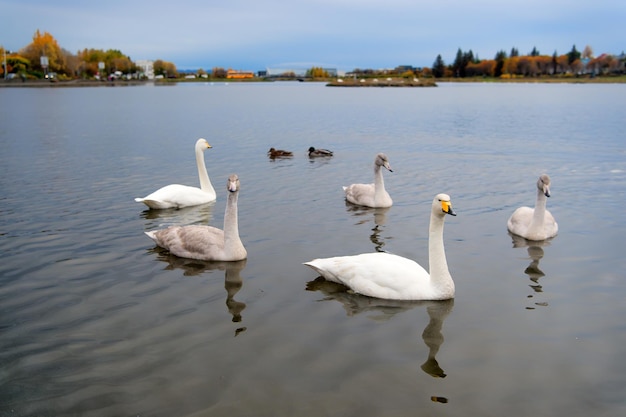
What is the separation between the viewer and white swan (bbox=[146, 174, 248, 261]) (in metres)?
10.1

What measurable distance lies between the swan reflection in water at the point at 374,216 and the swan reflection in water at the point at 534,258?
2595mm

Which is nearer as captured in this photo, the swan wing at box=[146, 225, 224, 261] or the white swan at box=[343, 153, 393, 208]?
the swan wing at box=[146, 225, 224, 261]

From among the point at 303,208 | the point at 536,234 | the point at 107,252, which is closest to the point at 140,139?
the point at 303,208

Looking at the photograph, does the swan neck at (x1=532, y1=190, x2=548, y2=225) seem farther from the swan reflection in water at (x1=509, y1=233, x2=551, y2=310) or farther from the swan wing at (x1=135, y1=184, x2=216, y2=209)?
the swan wing at (x1=135, y1=184, x2=216, y2=209)

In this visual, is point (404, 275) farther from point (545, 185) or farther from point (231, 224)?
point (545, 185)

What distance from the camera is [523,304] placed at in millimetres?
8297

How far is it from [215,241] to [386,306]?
348cm

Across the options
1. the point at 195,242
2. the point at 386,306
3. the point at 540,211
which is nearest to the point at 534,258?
the point at 540,211

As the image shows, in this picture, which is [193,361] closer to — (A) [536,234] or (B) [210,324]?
(B) [210,324]

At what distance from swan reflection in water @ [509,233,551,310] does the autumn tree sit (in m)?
195

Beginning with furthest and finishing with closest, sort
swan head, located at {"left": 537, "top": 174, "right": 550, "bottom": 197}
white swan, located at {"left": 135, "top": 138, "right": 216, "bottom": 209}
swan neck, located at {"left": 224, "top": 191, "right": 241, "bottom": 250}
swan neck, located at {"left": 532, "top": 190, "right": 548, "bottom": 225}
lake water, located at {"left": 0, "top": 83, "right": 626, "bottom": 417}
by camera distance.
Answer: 1. white swan, located at {"left": 135, "top": 138, "right": 216, "bottom": 209}
2. swan neck, located at {"left": 532, "top": 190, "right": 548, "bottom": 225}
3. swan head, located at {"left": 537, "top": 174, "right": 550, "bottom": 197}
4. swan neck, located at {"left": 224, "top": 191, "right": 241, "bottom": 250}
5. lake water, located at {"left": 0, "top": 83, "right": 626, "bottom": 417}

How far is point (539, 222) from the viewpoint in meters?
11.5

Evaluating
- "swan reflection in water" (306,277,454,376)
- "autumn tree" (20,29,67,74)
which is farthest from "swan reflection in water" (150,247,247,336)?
"autumn tree" (20,29,67,74)

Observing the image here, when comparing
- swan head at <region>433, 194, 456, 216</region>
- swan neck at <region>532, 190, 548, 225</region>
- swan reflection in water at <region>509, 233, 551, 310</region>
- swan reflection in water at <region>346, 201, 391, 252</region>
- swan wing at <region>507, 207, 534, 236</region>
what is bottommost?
swan reflection in water at <region>509, 233, 551, 310</region>
